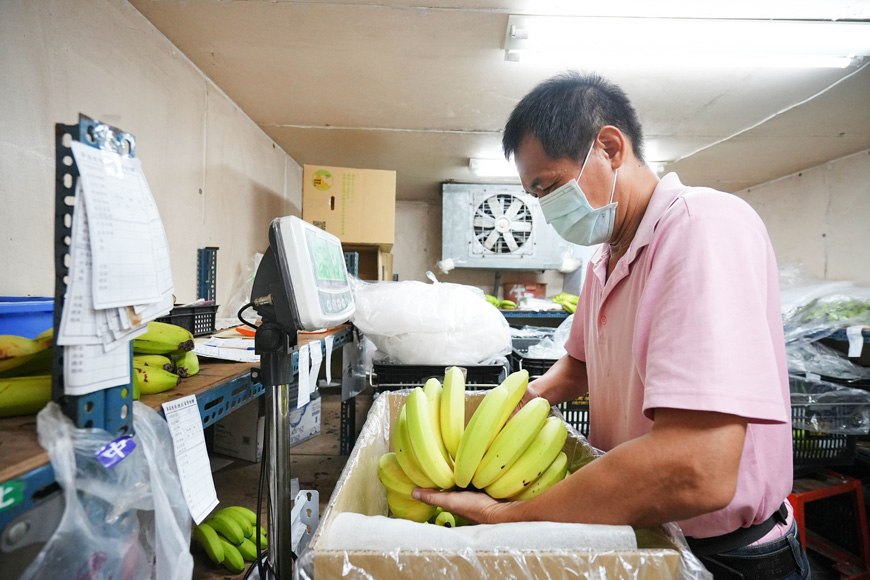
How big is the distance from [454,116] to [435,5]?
102 centimetres

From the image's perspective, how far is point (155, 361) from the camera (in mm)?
820

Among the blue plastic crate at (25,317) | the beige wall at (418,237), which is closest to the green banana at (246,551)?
the blue plastic crate at (25,317)

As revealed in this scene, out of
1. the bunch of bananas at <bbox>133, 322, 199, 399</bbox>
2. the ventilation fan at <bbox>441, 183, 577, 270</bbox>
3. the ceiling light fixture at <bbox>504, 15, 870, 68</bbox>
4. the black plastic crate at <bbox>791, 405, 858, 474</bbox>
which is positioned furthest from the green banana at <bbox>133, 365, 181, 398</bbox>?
the ventilation fan at <bbox>441, 183, 577, 270</bbox>

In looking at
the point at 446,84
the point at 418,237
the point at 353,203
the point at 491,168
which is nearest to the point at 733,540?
the point at 446,84

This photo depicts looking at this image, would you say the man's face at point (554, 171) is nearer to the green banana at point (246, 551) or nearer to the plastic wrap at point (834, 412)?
the green banana at point (246, 551)

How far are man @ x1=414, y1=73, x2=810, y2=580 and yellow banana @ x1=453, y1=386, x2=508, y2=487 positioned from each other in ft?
0.14

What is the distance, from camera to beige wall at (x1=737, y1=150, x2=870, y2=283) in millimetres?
3150

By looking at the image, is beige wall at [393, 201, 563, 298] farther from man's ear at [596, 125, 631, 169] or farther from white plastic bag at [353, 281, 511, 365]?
man's ear at [596, 125, 631, 169]

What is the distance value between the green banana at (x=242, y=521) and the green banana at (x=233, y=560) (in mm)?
85

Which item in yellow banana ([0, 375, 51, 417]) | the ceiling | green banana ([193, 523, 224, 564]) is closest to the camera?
yellow banana ([0, 375, 51, 417])

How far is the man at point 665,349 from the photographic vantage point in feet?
1.82

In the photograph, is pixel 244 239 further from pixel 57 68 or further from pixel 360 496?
pixel 360 496

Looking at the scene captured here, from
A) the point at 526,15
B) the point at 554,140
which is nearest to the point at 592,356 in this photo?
the point at 554,140

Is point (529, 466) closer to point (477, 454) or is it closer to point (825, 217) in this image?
point (477, 454)
